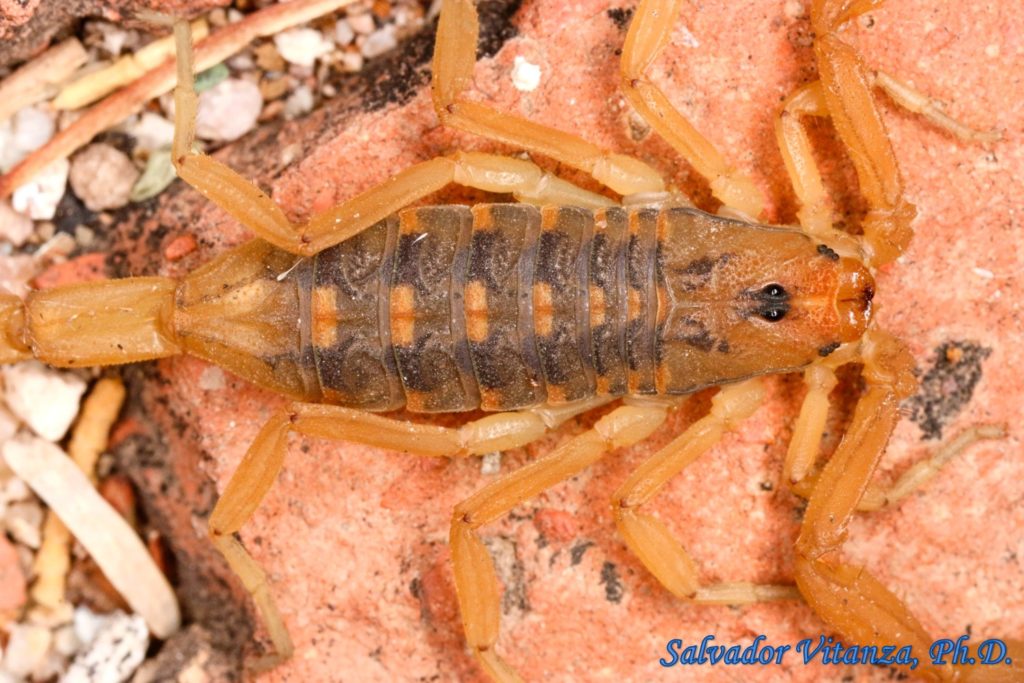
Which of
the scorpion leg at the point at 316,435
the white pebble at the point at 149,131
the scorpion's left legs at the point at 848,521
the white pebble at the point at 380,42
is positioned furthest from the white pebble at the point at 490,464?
the white pebble at the point at 149,131

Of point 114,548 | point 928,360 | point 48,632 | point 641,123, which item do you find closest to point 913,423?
point 928,360

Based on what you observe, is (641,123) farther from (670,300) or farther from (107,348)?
(107,348)

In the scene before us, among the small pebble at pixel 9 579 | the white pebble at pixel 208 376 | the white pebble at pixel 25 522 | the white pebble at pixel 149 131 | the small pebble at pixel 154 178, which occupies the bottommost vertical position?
the small pebble at pixel 9 579

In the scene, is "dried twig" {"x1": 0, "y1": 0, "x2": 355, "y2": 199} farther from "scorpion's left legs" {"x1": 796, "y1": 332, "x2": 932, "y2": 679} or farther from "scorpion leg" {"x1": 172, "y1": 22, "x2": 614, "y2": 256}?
"scorpion's left legs" {"x1": 796, "y1": 332, "x2": 932, "y2": 679}

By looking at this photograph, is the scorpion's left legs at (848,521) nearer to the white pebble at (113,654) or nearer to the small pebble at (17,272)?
the white pebble at (113,654)

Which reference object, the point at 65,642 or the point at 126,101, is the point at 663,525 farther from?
the point at 126,101

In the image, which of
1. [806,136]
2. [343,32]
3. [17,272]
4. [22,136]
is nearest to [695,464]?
[806,136]
